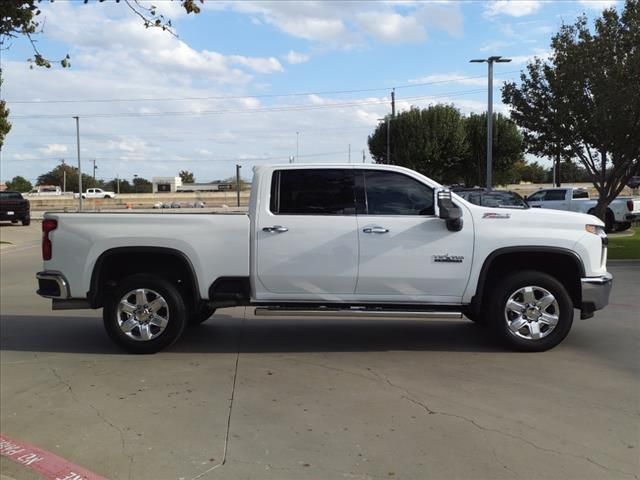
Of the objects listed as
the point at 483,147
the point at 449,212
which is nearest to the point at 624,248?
the point at 449,212

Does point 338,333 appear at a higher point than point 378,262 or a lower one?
lower

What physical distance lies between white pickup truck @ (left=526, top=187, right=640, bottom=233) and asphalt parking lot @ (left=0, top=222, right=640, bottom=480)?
1504cm

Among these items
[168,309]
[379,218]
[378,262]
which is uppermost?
[379,218]

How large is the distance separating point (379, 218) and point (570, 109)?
11.7m

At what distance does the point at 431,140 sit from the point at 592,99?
34.8 metres

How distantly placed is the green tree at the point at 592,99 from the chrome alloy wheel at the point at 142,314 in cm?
1199

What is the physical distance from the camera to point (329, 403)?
15.5 ft

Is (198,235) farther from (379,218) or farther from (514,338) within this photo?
(514,338)

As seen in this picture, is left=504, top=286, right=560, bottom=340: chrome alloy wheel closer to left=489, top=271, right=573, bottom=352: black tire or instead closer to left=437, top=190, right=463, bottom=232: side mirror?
left=489, top=271, right=573, bottom=352: black tire

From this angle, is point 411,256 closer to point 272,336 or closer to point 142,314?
point 272,336

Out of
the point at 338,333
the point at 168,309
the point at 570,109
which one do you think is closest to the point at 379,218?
the point at 338,333

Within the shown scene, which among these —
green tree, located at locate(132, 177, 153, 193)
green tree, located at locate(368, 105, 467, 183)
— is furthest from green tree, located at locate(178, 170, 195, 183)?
green tree, located at locate(368, 105, 467, 183)

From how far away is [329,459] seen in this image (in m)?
3.77

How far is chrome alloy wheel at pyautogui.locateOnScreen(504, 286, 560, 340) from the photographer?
6.01 meters
